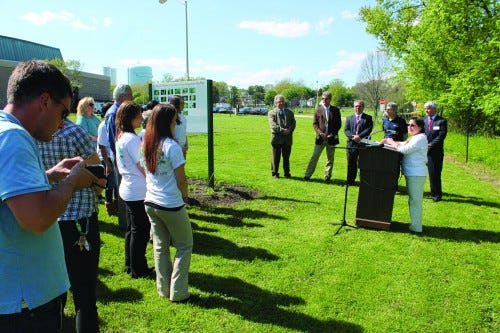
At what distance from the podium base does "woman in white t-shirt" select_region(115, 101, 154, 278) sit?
3727 mm

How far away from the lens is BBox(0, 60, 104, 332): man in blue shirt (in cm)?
148

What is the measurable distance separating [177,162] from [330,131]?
7.27m

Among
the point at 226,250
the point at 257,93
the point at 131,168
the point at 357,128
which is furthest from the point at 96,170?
the point at 257,93

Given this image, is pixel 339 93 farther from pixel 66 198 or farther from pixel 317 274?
pixel 66 198

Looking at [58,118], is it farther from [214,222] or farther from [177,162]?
[214,222]

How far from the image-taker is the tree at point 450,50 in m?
13.5

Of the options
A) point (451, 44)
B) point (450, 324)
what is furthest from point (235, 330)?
point (451, 44)

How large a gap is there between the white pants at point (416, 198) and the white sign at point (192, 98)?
4.64 metres

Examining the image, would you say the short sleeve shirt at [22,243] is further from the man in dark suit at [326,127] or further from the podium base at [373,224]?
the man in dark suit at [326,127]

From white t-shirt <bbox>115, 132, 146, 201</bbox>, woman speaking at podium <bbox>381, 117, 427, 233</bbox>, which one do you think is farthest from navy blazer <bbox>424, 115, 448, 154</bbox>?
white t-shirt <bbox>115, 132, 146, 201</bbox>

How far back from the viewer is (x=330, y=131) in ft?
33.9

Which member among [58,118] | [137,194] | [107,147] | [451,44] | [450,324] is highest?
[451,44]

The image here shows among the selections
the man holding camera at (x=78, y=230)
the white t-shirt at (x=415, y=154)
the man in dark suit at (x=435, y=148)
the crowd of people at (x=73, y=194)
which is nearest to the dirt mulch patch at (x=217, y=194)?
the crowd of people at (x=73, y=194)

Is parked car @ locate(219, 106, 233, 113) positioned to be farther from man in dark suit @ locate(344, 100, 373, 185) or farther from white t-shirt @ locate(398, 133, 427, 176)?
white t-shirt @ locate(398, 133, 427, 176)
